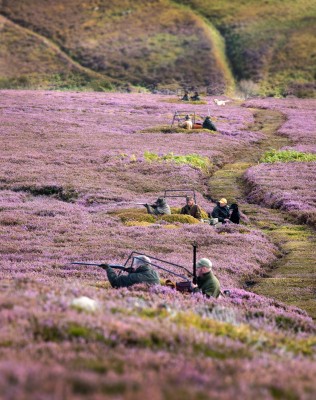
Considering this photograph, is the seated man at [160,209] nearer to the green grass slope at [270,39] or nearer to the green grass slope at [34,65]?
the green grass slope at [270,39]

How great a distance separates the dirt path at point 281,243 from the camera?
73.0ft

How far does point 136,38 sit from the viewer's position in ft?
588

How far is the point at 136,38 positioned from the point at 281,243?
15547 centimetres

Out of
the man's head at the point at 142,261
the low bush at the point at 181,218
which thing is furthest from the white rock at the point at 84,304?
the low bush at the point at 181,218

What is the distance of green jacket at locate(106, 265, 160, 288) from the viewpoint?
1773 cm

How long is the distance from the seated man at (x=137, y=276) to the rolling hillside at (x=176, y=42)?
124m

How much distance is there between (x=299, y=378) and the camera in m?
8.55

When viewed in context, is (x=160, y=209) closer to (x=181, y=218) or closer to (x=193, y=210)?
(x=181, y=218)

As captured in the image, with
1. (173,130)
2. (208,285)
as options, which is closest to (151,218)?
(208,285)

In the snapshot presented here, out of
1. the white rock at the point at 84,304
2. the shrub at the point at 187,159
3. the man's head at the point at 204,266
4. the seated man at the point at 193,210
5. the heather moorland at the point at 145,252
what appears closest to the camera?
the heather moorland at the point at 145,252

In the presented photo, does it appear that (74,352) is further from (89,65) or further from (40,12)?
(40,12)

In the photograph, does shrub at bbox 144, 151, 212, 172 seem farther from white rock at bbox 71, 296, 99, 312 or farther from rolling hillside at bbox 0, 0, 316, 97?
rolling hillside at bbox 0, 0, 316, 97

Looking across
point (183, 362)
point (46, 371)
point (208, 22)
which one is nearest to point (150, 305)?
point (183, 362)

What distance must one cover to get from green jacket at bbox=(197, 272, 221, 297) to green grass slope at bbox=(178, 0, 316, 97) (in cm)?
12412
